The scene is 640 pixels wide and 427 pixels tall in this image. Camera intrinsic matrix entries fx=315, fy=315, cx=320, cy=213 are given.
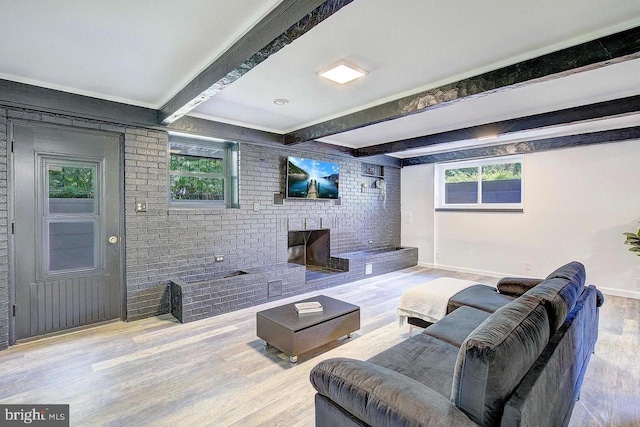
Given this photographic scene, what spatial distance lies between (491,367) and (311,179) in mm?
4383

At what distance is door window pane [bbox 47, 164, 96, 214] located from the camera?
3.18m

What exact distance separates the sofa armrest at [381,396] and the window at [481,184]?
5275mm

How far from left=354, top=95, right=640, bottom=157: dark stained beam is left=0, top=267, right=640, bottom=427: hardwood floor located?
2309 millimetres

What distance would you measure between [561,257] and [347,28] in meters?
5.19

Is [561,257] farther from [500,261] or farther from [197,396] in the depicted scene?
[197,396]

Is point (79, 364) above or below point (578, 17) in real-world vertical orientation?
below

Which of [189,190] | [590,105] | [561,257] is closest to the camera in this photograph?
[590,105]

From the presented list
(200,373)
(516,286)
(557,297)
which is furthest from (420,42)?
(200,373)

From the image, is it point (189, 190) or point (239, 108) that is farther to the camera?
point (189, 190)

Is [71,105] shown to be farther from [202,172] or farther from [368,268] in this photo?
[368,268]

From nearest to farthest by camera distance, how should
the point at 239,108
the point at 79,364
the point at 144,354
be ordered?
the point at 79,364 → the point at 144,354 → the point at 239,108

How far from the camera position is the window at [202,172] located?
4.11 metres

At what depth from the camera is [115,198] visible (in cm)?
353

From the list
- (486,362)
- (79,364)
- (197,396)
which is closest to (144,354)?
(79,364)
